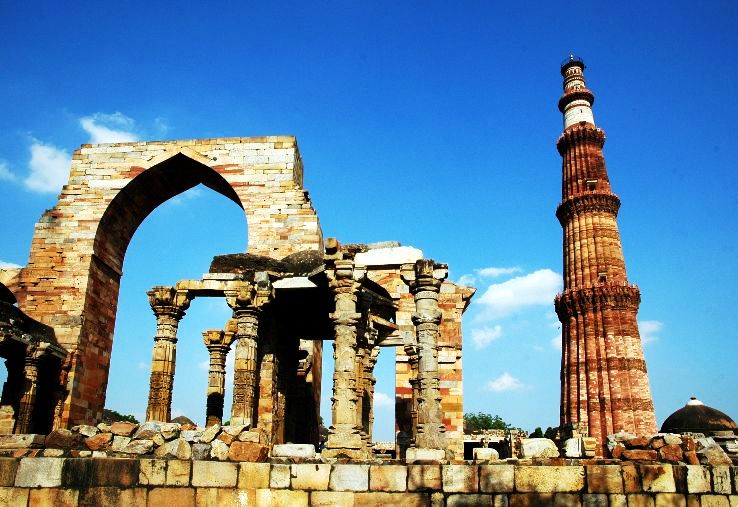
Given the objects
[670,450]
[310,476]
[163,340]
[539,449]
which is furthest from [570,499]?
[163,340]

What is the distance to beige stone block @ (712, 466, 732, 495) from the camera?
7.25m

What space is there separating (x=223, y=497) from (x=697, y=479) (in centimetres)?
585

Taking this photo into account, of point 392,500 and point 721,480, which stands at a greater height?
point 721,480

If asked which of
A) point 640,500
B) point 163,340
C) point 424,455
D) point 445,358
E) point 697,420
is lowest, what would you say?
point 640,500

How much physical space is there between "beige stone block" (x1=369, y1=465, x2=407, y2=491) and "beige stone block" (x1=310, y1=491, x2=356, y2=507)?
0.96 ft

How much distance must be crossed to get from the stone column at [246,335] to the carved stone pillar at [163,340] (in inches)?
52.1

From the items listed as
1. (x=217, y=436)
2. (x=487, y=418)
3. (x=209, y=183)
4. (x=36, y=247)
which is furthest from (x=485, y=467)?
(x=487, y=418)

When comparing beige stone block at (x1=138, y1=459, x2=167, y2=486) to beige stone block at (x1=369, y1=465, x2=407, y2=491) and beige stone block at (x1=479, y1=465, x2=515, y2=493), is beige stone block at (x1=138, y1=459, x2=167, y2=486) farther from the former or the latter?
beige stone block at (x1=479, y1=465, x2=515, y2=493)

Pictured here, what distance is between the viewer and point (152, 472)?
282 inches

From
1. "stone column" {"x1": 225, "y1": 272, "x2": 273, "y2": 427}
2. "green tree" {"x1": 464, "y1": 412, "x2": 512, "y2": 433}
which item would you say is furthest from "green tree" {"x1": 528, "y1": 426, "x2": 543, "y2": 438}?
"stone column" {"x1": 225, "y1": 272, "x2": 273, "y2": 427}

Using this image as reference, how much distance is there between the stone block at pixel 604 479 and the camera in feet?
23.2

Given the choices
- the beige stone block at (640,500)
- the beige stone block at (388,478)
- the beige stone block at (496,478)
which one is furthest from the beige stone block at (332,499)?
the beige stone block at (640,500)

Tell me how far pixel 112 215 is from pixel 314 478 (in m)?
13.4

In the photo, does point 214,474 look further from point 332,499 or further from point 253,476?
point 332,499
